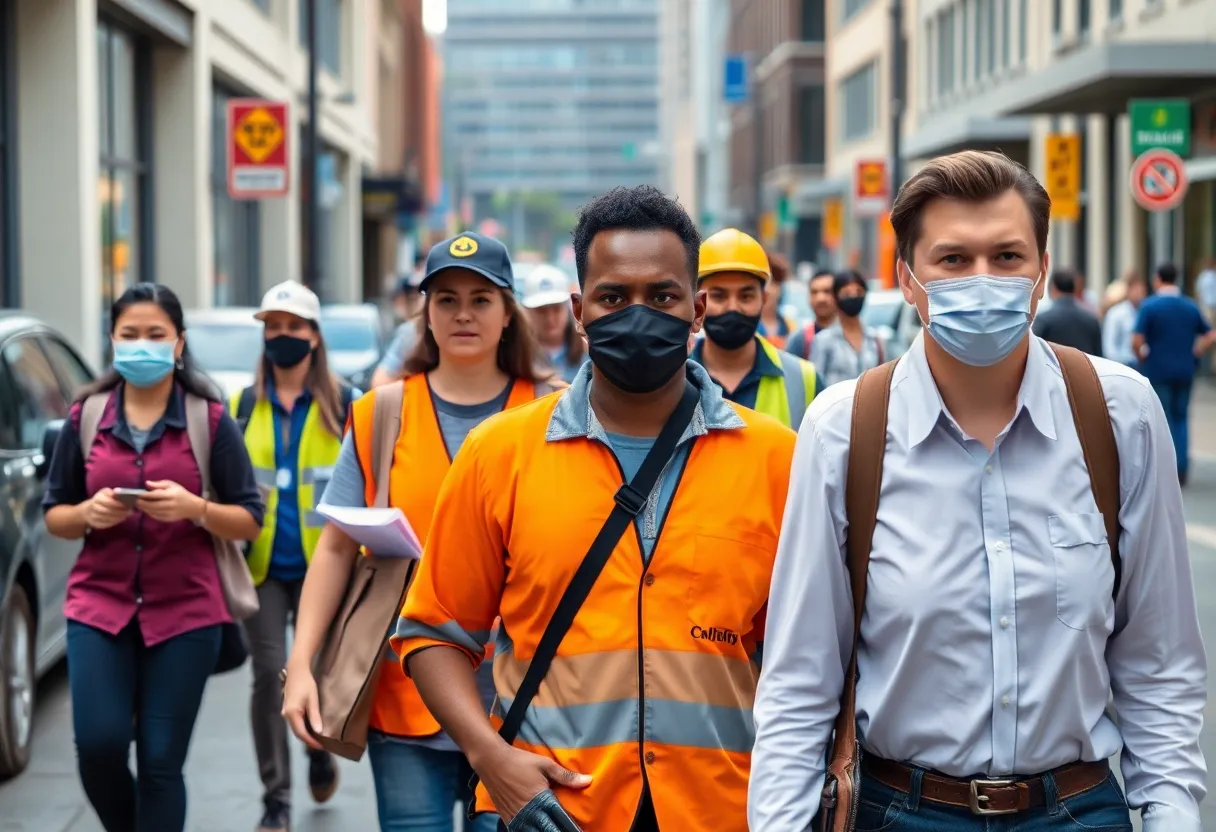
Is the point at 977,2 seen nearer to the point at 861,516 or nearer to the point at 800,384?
the point at 800,384

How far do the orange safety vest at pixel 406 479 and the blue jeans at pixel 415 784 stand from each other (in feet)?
0.18

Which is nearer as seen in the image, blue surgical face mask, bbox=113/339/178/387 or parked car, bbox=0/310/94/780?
blue surgical face mask, bbox=113/339/178/387

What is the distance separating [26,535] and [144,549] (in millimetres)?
2296

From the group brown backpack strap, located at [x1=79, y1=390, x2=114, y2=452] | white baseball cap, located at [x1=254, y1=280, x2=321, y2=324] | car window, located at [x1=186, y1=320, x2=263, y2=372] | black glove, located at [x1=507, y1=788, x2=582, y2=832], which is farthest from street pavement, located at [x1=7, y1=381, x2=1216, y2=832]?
car window, located at [x1=186, y1=320, x2=263, y2=372]

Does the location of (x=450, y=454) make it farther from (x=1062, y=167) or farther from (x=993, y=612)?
(x=1062, y=167)

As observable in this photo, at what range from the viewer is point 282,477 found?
682 centimetres

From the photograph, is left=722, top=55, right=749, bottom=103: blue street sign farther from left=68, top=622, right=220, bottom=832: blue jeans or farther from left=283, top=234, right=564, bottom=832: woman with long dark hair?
left=283, top=234, right=564, bottom=832: woman with long dark hair

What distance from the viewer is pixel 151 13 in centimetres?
2186

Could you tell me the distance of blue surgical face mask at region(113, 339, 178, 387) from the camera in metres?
5.78

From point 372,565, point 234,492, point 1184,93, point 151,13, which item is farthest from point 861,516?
point 1184,93

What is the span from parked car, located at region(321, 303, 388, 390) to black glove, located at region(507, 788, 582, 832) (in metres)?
16.0

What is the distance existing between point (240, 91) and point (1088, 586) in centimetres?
2856

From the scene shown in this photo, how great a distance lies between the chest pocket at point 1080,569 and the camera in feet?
9.64

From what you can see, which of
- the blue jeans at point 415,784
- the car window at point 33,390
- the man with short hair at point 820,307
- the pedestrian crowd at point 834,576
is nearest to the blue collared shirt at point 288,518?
the car window at point 33,390
